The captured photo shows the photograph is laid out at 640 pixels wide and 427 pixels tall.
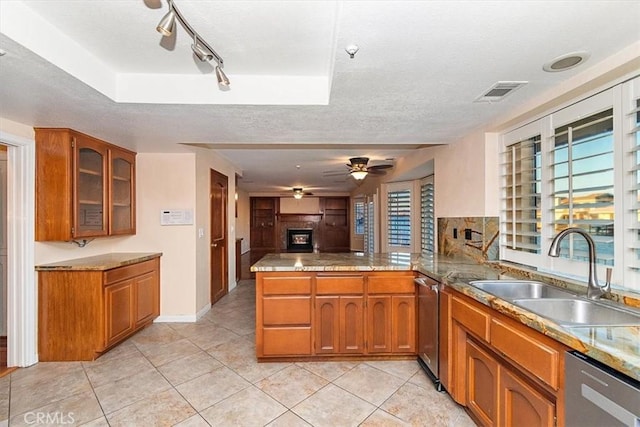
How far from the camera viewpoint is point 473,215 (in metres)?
2.82

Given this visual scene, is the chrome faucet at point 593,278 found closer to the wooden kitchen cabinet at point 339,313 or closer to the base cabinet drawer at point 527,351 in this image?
the base cabinet drawer at point 527,351

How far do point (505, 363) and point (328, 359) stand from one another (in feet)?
5.08

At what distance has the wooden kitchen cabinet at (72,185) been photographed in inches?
105

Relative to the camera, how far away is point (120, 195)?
3469 millimetres

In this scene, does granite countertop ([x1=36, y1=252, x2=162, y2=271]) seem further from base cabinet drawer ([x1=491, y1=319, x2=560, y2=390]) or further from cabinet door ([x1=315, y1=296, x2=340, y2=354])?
base cabinet drawer ([x1=491, y1=319, x2=560, y2=390])

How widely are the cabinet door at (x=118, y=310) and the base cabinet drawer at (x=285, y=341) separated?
1.51m

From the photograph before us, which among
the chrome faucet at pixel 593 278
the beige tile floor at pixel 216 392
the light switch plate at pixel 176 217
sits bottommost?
the beige tile floor at pixel 216 392

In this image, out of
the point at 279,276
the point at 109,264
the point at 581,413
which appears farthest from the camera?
the point at 109,264

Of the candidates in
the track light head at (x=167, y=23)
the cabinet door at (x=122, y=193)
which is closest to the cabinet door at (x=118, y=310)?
the cabinet door at (x=122, y=193)

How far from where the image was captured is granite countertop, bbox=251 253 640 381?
0.99m

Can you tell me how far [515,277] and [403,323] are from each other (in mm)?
987

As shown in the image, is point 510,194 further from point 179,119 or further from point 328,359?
point 179,119

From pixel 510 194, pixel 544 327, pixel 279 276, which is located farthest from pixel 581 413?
pixel 279 276

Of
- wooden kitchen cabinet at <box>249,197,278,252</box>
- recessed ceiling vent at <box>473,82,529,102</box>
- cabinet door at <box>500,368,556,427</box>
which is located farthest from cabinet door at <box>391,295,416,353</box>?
wooden kitchen cabinet at <box>249,197,278,252</box>
